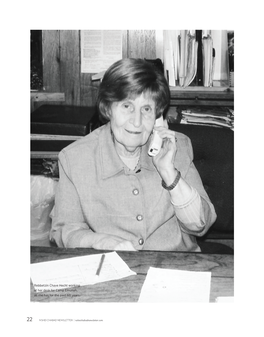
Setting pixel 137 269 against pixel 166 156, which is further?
pixel 166 156

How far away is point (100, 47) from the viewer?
2.64 meters

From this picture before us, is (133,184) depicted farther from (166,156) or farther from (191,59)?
(191,59)

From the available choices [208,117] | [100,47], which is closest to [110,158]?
[208,117]

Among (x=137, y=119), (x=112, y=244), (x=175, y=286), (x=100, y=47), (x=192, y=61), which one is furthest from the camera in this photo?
(x=100, y=47)

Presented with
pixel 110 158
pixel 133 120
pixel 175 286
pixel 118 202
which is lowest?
pixel 175 286

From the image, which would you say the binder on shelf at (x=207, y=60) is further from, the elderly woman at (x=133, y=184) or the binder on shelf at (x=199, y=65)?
the elderly woman at (x=133, y=184)

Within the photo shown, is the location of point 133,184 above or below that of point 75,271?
above

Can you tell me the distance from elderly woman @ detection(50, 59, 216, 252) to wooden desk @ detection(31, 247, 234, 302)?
22 cm

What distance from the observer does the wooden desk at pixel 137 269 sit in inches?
44.9

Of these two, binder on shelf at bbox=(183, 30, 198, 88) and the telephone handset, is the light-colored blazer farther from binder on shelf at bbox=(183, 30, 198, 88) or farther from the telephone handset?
binder on shelf at bbox=(183, 30, 198, 88)

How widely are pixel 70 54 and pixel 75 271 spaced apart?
5.62 feet

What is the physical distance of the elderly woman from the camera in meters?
1.60

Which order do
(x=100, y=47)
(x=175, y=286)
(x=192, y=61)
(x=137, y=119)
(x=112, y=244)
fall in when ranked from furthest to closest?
(x=100, y=47)
(x=192, y=61)
(x=137, y=119)
(x=112, y=244)
(x=175, y=286)
